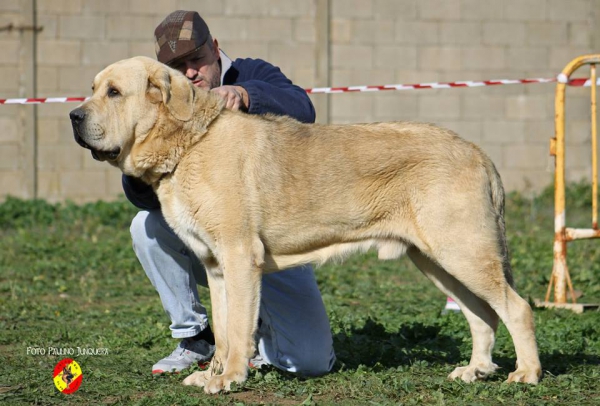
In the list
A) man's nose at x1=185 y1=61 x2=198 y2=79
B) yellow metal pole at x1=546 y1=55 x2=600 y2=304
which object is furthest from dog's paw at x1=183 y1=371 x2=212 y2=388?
yellow metal pole at x1=546 y1=55 x2=600 y2=304

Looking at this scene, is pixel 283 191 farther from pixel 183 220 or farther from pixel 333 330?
pixel 333 330

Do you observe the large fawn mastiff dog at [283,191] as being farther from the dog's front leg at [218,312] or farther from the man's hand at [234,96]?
the man's hand at [234,96]

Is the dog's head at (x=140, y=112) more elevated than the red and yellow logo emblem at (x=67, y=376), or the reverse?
the dog's head at (x=140, y=112)

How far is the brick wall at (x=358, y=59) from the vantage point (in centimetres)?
1170

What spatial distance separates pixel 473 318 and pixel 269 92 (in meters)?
1.81

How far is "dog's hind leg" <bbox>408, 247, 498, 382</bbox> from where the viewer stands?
4934 millimetres

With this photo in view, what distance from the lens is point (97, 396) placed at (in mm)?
4527

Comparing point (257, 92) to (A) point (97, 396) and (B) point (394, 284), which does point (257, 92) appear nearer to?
(A) point (97, 396)

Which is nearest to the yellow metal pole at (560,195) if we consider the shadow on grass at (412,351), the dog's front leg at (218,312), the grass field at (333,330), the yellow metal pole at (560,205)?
the yellow metal pole at (560,205)

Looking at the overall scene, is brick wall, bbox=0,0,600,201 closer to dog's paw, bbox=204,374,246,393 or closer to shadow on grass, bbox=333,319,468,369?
shadow on grass, bbox=333,319,468,369

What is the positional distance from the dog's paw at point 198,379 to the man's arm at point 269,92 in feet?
5.06

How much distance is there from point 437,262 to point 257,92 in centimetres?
148

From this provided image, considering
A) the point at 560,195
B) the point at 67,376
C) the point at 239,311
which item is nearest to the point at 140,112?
the point at 239,311

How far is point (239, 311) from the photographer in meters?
4.59
